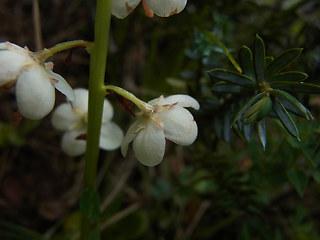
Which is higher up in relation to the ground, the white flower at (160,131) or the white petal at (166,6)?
the white petal at (166,6)

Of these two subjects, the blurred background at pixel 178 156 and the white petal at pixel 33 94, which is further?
the blurred background at pixel 178 156

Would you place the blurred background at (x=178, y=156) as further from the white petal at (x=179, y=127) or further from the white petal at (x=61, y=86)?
the white petal at (x=61, y=86)

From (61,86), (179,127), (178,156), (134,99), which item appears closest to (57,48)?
(61,86)

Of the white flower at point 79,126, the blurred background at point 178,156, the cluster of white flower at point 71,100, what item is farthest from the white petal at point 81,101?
the cluster of white flower at point 71,100

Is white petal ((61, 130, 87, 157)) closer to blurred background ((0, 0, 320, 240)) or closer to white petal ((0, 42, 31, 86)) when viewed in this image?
blurred background ((0, 0, 320, 240))

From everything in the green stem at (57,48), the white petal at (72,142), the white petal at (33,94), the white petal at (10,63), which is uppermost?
the green stem at (57,48)

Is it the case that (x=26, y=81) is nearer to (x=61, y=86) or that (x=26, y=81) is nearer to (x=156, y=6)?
(x=61, y=86)

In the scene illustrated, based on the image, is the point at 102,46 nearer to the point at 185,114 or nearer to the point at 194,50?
the point at 185,114
